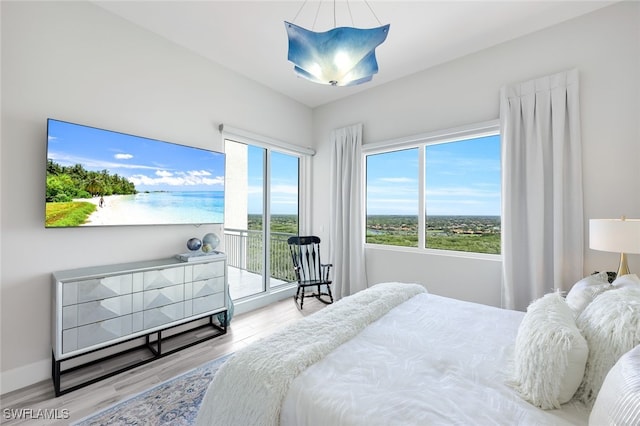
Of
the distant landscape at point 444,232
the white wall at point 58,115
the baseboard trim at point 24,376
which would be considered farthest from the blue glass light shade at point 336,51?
the baseboard trim at point 24,376

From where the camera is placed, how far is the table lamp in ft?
5.61

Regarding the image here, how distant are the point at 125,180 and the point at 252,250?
1936mm

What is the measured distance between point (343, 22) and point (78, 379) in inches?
147

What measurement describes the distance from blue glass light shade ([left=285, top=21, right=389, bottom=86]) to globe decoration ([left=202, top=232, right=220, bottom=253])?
193 cm

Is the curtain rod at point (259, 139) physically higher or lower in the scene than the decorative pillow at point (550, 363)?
higher

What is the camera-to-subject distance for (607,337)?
99cm

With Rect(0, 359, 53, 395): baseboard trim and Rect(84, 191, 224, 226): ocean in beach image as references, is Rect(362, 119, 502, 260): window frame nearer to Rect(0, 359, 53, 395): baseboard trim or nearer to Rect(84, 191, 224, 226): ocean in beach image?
Rect(84, 191, 224, 226): ocean in beach image

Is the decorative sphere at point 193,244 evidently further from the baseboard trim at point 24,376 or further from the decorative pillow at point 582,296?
the decorative pillow at point 582,296

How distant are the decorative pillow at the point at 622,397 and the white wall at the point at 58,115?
312 cm

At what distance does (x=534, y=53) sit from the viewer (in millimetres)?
2627

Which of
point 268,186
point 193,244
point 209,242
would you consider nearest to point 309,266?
point 268,186

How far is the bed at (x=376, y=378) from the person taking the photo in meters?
0.92

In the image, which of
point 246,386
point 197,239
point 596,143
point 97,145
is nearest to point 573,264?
point 596,143

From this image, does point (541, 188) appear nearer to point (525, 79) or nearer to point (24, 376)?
point (525, 79)
